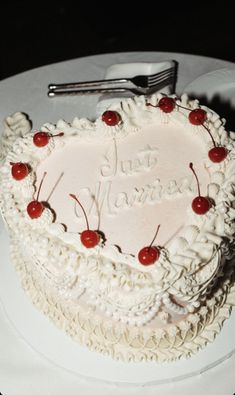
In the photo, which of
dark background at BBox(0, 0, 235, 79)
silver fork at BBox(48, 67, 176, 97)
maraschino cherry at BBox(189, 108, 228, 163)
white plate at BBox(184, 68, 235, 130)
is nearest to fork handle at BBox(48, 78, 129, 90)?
silver fork at BBox(48, 67, 176, 97)

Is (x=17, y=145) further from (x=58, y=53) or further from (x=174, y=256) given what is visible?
(x=58, y=53)

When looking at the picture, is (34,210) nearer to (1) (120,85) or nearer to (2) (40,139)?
(2) (40,139)

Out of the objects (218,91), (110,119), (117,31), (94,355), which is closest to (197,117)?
(110,119)

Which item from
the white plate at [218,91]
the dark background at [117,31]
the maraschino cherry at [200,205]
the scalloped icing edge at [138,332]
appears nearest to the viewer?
the maraschino cherry at [200,205]

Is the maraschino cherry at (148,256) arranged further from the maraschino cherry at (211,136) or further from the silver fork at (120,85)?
the silver fork at (120,85)

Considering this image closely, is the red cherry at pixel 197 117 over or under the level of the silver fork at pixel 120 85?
under

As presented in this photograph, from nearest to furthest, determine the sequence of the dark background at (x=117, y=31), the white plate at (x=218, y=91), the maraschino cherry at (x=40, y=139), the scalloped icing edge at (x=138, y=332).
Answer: the scalloped icing edge at (x=138, y=332)
the maraschino cherry at (x=40, y=139)
the white plate at (x=218, y=91)
the dark background at (x=117, y=31)

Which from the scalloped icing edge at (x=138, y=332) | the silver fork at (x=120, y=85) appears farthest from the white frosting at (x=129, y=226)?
the silver fork at (x=120, y=85)
